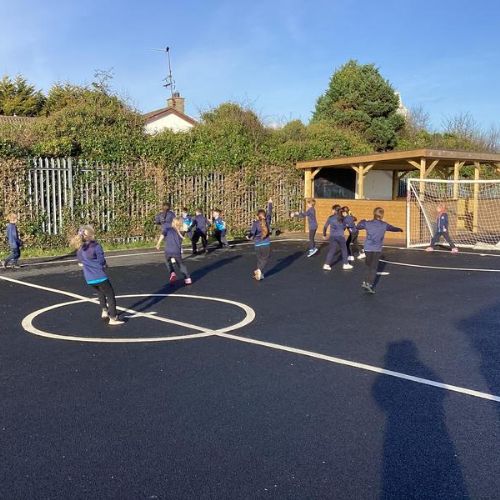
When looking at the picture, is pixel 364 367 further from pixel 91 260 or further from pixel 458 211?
pixel 458 211

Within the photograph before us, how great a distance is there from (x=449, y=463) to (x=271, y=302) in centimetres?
605

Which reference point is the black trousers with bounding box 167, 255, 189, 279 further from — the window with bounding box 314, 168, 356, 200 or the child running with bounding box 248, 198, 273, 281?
the window with bounding box 314, 168, 356, 200

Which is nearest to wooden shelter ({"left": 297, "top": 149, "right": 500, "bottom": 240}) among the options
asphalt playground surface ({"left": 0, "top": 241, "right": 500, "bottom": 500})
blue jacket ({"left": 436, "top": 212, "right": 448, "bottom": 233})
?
blue jacket ({"left": 436, "top": 212, "right": 448, "bottom": 233})

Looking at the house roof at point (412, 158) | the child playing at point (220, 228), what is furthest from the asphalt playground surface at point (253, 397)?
the house roof at point (412, 158)

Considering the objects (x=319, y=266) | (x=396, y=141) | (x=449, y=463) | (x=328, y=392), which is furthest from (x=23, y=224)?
(x=396, y=141)

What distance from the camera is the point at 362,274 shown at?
1333 cm

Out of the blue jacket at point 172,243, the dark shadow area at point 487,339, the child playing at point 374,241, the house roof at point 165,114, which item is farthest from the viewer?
the house roof at point 165,114

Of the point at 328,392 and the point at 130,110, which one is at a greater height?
the point at 130,110

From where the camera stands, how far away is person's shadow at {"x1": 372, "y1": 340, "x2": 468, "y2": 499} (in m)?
3.70

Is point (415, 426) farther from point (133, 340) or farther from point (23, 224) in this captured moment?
point (23, 224)

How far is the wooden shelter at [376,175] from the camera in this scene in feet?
69.8

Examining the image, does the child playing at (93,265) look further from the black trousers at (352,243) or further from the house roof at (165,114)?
the house roof at (165,114)

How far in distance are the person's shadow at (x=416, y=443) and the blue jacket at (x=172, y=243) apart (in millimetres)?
6343

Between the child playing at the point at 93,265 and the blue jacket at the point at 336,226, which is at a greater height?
the blue jacket at the point at 336,226
